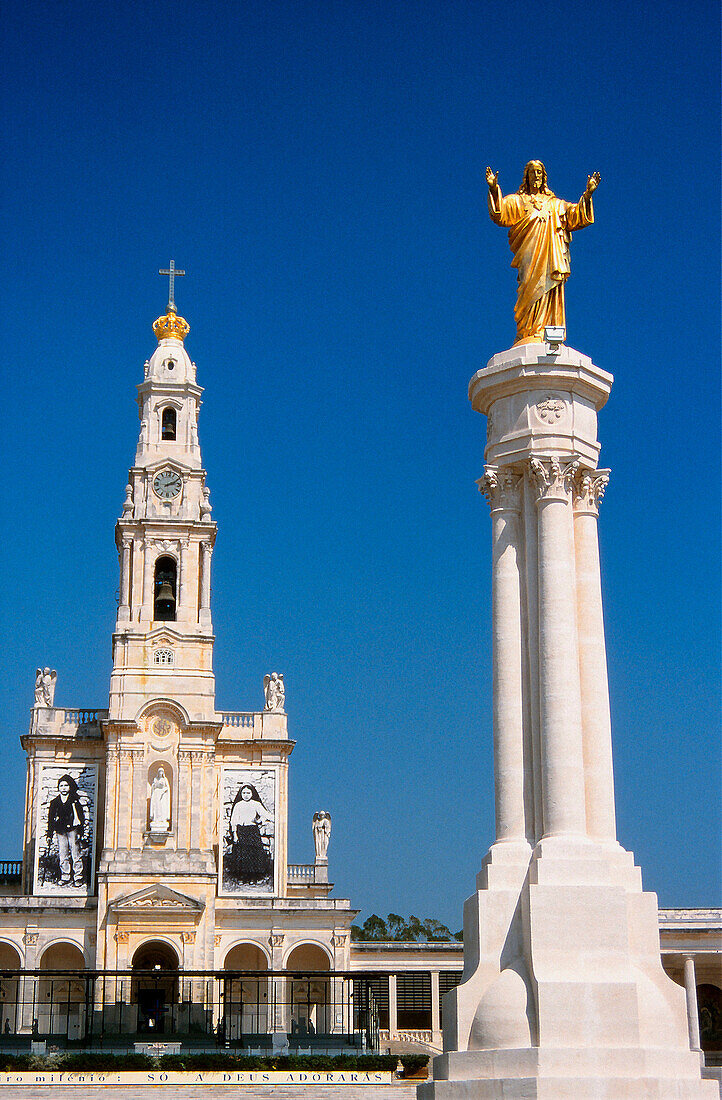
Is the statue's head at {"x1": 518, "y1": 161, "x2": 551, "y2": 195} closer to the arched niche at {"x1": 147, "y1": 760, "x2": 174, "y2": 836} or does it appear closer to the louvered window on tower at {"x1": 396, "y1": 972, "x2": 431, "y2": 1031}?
the arched niche at {"x1": 147, "y1": 760, "x2": 174, "y2": 836}

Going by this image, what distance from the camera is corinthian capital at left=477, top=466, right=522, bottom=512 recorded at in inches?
776

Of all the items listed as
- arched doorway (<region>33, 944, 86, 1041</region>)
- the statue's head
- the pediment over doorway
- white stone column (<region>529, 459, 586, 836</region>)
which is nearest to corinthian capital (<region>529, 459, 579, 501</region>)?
white stone column (<region>529, 459, 586, 836</region>)

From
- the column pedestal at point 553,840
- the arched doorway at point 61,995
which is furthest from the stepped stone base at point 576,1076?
the arched doorway at point 61,995

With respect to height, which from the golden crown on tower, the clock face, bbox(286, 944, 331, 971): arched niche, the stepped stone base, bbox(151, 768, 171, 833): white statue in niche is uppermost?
the golden crown on tower

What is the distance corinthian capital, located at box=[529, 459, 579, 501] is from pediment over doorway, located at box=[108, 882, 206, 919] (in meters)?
43.2

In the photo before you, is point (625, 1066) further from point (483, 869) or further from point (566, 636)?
point (566, 636)

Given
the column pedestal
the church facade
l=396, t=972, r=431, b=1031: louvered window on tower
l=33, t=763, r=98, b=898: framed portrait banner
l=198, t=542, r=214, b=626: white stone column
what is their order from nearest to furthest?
the column pedestal, the church facade, l=33, t=763, r=98, b=898: framed portrait banner, l=396, t=972, r=431, b=1031: louvered window on tower, l=198, t=542, r=214, b=626: white stone column

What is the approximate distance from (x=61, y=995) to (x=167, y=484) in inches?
926

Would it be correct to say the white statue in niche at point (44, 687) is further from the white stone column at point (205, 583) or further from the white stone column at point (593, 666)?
the white stone column at point (593, 666)

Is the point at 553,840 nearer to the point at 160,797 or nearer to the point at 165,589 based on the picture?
the point at 160,797

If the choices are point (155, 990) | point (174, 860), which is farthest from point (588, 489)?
point (155, 990)

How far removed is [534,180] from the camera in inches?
819

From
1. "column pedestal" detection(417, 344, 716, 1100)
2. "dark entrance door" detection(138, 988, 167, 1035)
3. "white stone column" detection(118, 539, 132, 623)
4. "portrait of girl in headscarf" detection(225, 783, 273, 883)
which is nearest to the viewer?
"column pedestal" detection(417, 344, 716, 1100)

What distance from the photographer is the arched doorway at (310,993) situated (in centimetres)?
5631
